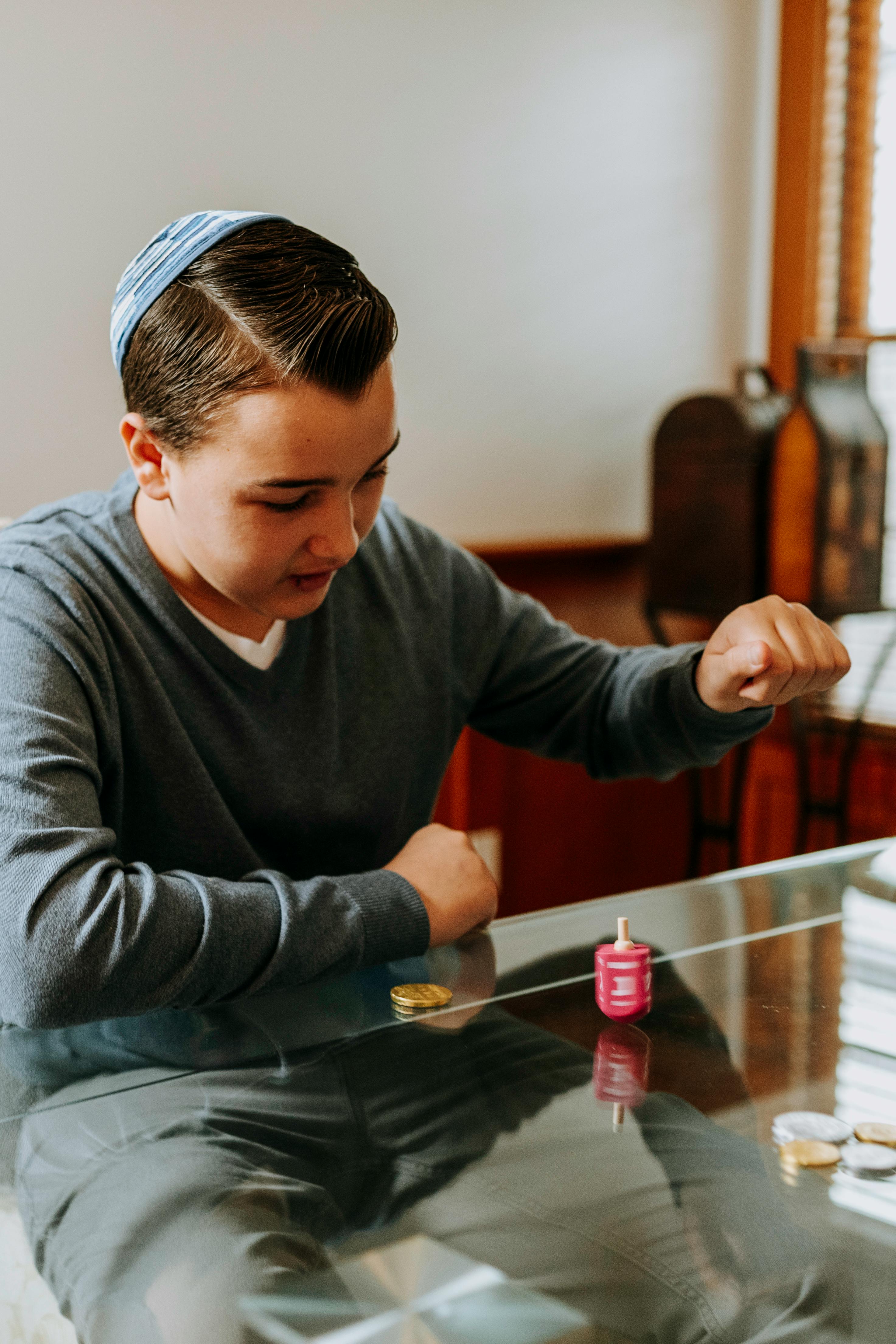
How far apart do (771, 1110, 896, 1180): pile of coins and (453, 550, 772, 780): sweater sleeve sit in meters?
0.59

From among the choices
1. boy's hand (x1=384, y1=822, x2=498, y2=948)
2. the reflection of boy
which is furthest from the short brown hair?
the reflection of boy

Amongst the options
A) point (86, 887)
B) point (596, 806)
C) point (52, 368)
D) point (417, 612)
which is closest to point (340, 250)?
point (417, 612)

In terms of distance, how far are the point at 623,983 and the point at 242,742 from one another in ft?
1.54

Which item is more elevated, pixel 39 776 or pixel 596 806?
pixel 39 776

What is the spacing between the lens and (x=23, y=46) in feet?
Result: 5.65

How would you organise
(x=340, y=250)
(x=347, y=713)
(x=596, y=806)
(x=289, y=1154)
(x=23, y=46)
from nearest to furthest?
(x=289, y=1154)
(x=340, y=250)
(x=347, y=713)
(x=23, y=46)
(x=596, y=806)

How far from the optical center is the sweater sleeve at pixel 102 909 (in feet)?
2.84

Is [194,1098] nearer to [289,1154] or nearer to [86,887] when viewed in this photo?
[289,1154]

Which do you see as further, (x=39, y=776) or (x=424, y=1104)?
(x=39, y=776)

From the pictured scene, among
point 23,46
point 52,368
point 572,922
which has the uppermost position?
point 23,46

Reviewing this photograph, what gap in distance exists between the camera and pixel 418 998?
902 mm

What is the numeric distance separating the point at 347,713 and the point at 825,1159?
71 cm

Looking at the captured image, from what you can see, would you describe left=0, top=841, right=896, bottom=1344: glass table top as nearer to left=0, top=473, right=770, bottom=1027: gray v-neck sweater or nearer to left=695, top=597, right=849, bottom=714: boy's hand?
left=0, top=473, right=770, bottom=1027: gray v-neck sweater

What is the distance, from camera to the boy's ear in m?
1.06
